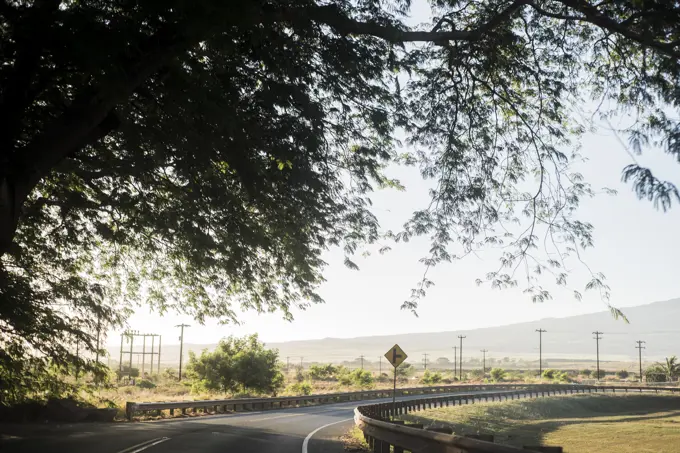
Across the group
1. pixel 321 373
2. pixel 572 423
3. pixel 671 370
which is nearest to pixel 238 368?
pixel 572 423

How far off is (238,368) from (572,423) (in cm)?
2499

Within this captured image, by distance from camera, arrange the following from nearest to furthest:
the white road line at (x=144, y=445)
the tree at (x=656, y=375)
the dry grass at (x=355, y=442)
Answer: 1. the white road line at (x=144, y=445)
2. the dry grass at (x=355, y=442)
3. the tree at (x=656, y=375)

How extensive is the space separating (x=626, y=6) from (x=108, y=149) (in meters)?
11.5

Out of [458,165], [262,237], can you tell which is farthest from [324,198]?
[458,165]

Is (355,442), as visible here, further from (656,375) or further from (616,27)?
(656,375)

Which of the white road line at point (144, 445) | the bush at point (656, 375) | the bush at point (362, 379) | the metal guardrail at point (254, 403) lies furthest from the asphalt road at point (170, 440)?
the bush at point (656, 375)

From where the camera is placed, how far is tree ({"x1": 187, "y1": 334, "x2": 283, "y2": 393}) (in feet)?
165

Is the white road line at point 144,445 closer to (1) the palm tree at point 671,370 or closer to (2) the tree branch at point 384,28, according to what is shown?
(2) the tree branch at point 384,28

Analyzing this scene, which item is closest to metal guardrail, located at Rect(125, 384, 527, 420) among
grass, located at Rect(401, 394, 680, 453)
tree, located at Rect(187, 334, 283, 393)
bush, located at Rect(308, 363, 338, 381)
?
tree, located at Rect(187, 334, 283, 393)

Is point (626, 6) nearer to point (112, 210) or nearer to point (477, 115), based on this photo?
point (477, 115)

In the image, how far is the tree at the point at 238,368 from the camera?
50.2m

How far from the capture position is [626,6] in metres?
9.91

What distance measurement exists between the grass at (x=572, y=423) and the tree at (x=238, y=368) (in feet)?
47.2

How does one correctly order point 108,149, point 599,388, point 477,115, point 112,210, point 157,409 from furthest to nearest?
point 599,388 → point 157,409 → point 112,210 → point 108,149 → point 477,115
